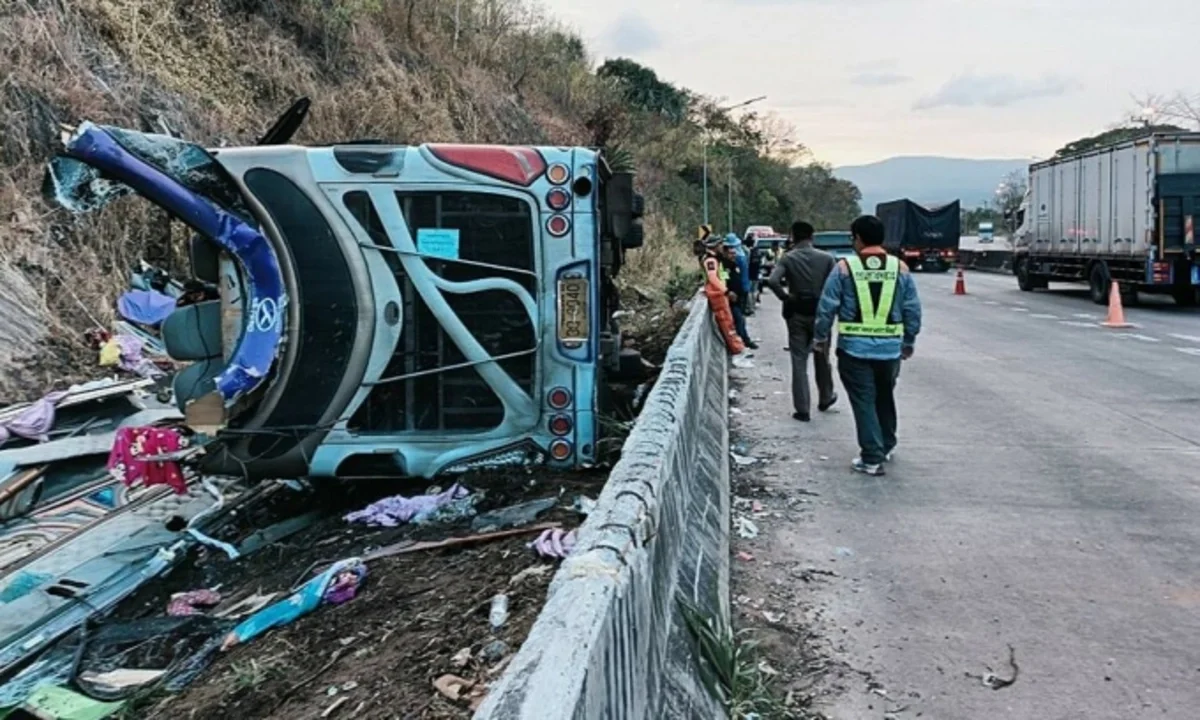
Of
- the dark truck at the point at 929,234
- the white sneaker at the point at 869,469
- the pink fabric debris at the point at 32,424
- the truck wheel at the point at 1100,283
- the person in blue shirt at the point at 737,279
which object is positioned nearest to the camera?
the pink fabric debris at the point at 32,424

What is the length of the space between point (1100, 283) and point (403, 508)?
2218 cm

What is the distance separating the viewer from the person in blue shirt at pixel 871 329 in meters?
7.92

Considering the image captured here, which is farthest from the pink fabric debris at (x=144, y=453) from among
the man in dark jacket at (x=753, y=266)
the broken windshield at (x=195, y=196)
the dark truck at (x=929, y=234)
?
the dark truck at (x=929, y=234)

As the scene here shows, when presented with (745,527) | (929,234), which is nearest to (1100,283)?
(745,527)

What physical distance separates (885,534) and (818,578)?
92 cm

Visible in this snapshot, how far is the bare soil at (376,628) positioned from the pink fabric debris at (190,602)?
11 centimetres

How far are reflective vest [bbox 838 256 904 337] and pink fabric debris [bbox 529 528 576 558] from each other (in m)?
3.56

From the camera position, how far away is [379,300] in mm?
6172

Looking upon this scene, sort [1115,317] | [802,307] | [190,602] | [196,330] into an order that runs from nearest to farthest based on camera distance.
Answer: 1. [190,602]
2. [196,330]
3. [802,307]
4. [1115,317]

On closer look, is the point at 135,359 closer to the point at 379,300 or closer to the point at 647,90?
the point at 379,300

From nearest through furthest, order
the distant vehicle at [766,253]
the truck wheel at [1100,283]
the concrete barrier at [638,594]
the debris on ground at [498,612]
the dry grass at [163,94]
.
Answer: the concrete barrier at [638,594]
the debris on ground at [498,612]
the dry grass at [163,94]
the truck wheel at [1100,283]
the distant vehicle at [766,253]

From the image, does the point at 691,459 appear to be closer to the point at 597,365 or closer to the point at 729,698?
the point at 597,365

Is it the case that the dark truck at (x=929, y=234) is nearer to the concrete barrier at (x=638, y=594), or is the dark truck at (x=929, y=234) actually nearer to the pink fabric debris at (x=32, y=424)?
the pink fabric debris at (x=32, y=424)

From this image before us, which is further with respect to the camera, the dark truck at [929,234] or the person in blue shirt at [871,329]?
the dark truck at [929,234]
